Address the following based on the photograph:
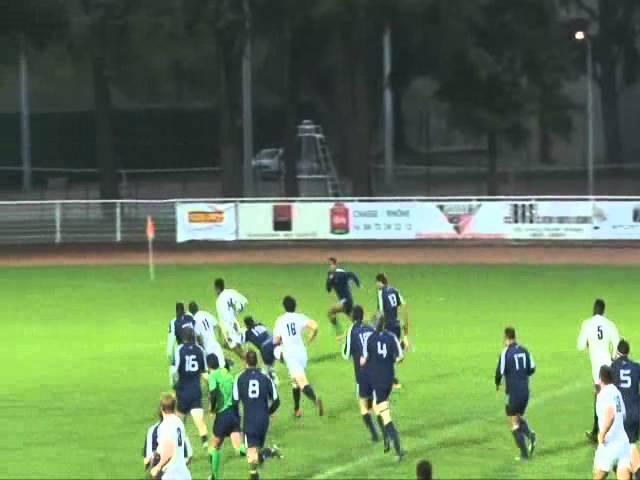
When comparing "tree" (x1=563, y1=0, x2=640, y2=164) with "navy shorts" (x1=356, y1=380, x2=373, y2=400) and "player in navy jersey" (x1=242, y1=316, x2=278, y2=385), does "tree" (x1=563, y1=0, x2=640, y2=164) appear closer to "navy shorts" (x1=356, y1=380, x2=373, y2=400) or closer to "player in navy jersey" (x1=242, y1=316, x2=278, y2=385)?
"player in navy jersey" (x1=242, y1=316, x2=278, y2=385)

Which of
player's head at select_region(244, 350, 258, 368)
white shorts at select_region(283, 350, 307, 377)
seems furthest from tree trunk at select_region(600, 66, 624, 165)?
player's head at select_region(244, 350, 258, 368)

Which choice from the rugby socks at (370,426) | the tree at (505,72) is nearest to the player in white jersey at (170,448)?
the rugby socks at (370,426)

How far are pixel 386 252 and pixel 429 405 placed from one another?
21529 mm

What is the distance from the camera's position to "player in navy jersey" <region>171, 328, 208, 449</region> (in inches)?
717

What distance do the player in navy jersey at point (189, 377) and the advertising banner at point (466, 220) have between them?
81.3ft

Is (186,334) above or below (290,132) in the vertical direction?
below

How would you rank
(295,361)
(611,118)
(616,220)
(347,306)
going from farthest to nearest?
(611,118) → (616,220) → (347,306) → (295,361)

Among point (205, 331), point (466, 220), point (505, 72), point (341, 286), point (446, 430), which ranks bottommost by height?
point (446, 430)

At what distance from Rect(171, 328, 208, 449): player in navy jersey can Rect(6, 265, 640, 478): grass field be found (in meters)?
0.67

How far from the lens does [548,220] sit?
42344 millimetres

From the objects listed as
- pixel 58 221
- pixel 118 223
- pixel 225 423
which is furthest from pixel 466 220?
pixel 225 423

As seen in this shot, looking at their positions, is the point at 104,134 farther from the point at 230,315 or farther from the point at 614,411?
the point at 614,411

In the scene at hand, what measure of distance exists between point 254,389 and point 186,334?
2.69 metres

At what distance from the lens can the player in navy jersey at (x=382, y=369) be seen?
1805cm
